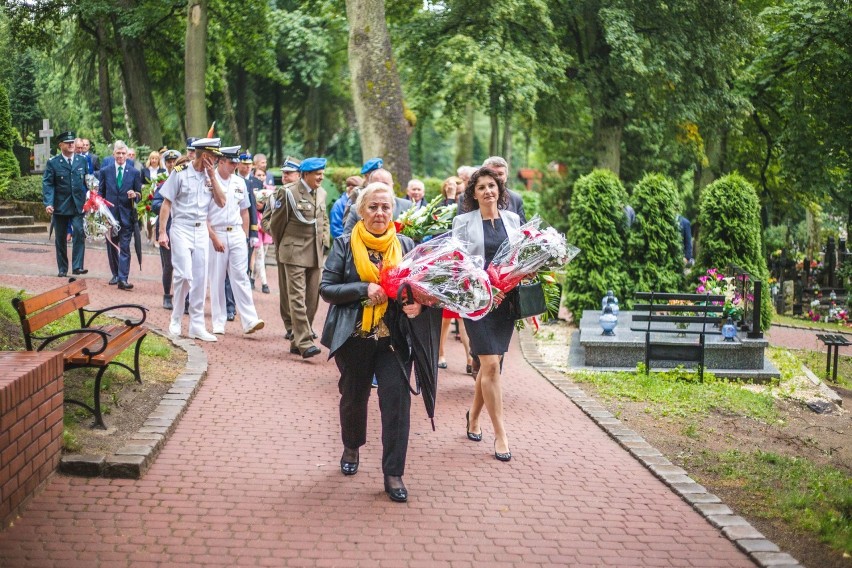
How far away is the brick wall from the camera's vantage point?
5.34m

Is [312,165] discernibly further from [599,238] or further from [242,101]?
[242,101]

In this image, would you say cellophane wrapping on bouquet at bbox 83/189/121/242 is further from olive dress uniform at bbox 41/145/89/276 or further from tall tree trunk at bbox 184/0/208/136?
tall tree trunk at bbox 184/0/208/136

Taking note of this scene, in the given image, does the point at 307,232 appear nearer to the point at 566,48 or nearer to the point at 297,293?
the point at 297,293

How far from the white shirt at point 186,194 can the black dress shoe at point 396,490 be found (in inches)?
218

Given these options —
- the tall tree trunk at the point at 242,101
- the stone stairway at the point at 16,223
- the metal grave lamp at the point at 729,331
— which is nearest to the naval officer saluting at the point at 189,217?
the metal grave lamp at the point at 729,331

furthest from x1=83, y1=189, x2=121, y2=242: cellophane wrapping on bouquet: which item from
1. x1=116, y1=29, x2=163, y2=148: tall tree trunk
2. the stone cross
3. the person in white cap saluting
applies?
x1=116, y1=29, x2=163, y2=148: tall tree trunk

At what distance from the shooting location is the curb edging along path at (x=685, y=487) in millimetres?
5707

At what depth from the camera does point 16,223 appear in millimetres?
24328

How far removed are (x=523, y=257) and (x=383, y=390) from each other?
1704mm

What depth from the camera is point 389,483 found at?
6.29m

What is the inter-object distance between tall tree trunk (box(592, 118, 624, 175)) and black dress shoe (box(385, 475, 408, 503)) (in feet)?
77.4

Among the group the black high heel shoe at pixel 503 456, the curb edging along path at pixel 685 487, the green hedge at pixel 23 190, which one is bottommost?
the curb edging along path at pixel 685 487

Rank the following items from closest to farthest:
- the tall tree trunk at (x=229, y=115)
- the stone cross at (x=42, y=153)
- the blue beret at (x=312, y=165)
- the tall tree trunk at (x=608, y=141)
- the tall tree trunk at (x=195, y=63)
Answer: the blue beret at (x=312, y=165) → the tall tree trunk at (x=195, y=63) → the tall tree trunk at (x=608, y=141) → the stone cross at (x=42, y=153) → the tall tree trunk at (x=229, y=115)

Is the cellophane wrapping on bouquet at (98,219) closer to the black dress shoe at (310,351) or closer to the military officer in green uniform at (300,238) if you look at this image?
the military officer in green uniform at (300,238)
